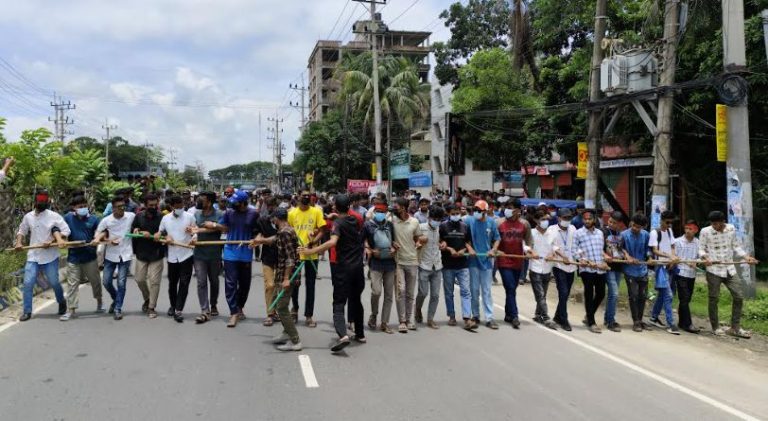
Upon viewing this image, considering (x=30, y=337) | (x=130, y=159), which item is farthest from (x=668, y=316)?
Result: (x=130, y=159)

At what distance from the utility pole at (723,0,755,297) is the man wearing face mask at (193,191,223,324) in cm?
931

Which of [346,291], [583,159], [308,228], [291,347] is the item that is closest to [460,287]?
[346,291]

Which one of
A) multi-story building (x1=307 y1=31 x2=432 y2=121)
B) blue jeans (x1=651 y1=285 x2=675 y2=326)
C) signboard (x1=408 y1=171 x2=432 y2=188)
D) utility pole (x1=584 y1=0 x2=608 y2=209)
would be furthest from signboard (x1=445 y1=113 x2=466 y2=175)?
multi-story building (x1=307 y1=31 x2=432 y2=121)

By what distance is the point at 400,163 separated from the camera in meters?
33.3

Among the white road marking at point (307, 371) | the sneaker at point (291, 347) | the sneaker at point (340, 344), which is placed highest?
the sneaker at point (340, 344)

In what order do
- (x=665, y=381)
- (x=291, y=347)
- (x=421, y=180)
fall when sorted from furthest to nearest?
(x=421, y=180) < (x=291, y=347) < (x=665, y=381)

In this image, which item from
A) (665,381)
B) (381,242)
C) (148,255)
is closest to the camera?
(665,381)

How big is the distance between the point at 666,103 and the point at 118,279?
1082 cm

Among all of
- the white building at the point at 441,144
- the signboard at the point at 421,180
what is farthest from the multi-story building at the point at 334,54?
the signboard at the point at 421,180

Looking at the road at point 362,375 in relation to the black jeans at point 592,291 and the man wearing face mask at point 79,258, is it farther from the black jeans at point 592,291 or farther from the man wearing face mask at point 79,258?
the black jeans at point 592,291

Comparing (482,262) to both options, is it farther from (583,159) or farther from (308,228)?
(583,159)

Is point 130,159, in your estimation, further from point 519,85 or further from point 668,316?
point 668,316

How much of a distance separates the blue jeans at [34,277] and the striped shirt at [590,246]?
7.57 metres

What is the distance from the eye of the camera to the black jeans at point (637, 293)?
8.68 meters
